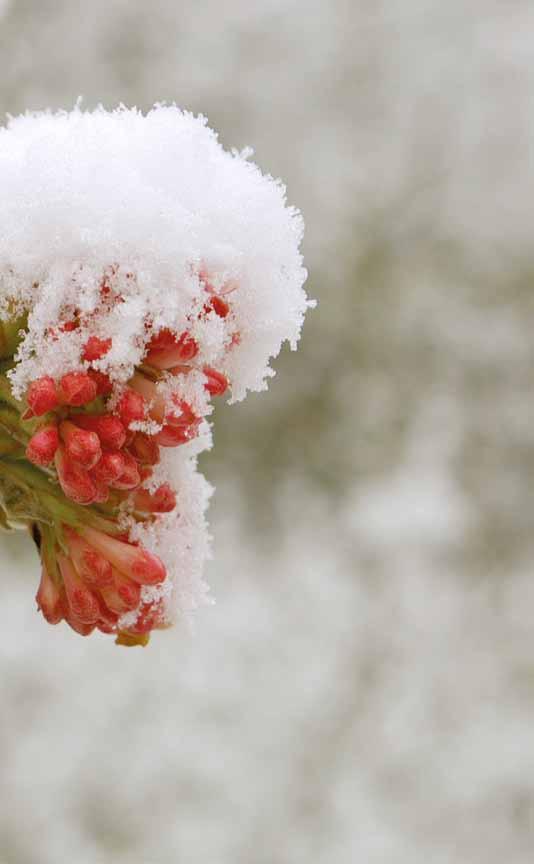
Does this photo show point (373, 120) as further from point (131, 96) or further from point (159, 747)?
point (159, 747)

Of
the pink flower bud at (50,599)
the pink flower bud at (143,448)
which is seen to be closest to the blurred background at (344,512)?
the pink flower bud at (50,599)

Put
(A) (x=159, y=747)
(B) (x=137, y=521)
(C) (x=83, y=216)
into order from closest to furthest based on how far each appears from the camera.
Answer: (C) (x=83, y=216) < (B) (x=137, y=521) < (A) (x=159, y=747)

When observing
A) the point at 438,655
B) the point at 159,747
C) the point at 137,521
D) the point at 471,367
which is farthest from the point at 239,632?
the point at 137,521

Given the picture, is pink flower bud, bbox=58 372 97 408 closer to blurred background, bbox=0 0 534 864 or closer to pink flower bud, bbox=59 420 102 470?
pink flower bud, bbox=59 420 102 470

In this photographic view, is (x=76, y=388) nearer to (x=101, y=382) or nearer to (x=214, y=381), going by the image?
(x=101, y=382)

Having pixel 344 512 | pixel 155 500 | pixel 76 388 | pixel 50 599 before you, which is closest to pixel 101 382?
pixel 76 388
